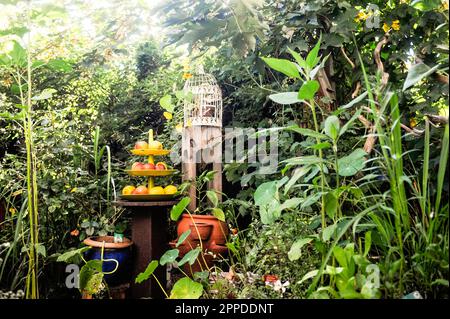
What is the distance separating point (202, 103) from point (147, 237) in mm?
927

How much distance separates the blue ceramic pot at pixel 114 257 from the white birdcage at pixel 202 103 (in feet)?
2.80

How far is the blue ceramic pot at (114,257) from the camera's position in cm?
173

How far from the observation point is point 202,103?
228 cm

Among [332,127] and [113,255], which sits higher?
[332,127]

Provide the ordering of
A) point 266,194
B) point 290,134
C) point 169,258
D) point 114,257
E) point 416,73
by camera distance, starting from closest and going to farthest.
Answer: point 416,73 < point 266,194 < point 169,258 < point 114,257 < point 290,134

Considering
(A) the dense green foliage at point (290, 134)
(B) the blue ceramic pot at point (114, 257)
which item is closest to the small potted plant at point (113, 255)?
(B) the blue ceramic pot at point (114, 257)

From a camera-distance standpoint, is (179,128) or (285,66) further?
(179,128)

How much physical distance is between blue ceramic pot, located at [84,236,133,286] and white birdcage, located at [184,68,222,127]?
0.85 m

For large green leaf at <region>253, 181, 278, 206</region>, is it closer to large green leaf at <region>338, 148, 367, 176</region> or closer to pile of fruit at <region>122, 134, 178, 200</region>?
large green leaf at <region>338, 148, 367, 176</region>

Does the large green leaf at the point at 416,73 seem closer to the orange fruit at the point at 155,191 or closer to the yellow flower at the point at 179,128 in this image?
the orange fruit at the point at 155,191

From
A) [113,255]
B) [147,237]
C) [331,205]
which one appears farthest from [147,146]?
[331,205]

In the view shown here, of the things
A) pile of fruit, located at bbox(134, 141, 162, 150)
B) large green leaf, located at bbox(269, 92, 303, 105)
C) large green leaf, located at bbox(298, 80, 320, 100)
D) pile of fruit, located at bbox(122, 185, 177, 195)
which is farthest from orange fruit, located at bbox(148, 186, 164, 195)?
large green leaf, located at bbox(298, 80, 320, 100)

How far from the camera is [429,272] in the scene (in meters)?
0.88

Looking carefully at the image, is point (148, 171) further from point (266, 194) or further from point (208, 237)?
point (266, 194)
